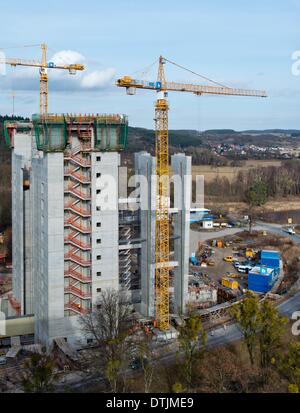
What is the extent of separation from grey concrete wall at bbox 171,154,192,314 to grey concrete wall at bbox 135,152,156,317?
4.90 feet

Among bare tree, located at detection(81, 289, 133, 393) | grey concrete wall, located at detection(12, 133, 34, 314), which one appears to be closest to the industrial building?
bare tree, located at detection(81, 289, 133, 393)

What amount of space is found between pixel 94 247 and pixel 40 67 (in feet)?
59.7

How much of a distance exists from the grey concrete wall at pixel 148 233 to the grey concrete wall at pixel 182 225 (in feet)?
4.90

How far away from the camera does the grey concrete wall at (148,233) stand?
26.4 m

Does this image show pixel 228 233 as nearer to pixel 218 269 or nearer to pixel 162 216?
pixel 218 269

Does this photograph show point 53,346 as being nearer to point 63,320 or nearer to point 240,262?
point 63,320

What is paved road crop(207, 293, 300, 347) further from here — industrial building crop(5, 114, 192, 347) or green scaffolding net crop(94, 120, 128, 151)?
green scaffolding net crop(94, 120, 128, 151)

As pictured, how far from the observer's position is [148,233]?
26.8 meters

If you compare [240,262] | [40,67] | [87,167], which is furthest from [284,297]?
[40,67]

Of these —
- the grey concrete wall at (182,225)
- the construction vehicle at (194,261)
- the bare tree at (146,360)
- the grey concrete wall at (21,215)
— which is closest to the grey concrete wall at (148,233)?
the grey concrete wall at (182,225)

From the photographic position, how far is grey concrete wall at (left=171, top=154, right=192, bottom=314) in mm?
26641

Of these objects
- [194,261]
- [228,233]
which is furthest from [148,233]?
[228,233]

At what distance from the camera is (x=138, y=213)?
28094 millimetres

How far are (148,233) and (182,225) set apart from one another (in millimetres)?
1888
